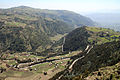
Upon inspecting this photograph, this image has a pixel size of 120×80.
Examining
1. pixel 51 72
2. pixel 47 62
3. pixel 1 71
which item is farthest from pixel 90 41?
pixel 1 71

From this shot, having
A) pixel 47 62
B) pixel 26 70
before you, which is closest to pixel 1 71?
pixel 26 70

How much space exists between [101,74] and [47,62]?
97.2 meters

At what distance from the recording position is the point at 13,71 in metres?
116

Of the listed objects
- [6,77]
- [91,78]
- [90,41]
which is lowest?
[6,77]

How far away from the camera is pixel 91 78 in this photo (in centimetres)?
4022

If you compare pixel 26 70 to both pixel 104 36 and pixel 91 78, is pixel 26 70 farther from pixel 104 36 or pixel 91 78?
pixel 104 36

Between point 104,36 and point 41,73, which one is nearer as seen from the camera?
point 41,73

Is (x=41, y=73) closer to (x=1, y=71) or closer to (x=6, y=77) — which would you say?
(x=6, y=77)

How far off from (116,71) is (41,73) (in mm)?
78776

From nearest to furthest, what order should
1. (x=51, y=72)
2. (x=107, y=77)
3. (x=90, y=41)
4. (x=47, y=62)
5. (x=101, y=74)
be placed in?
1. (x=107, y=77)
2. (x=101, y=74)
3. (x=51, y=72)
4. (x=47, y=62)
5. (x=90, y=41)

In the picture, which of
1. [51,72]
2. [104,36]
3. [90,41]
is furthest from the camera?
[104,36]

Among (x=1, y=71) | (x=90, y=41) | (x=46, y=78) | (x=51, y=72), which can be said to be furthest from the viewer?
(x=90, y=41)

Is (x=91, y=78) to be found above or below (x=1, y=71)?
above

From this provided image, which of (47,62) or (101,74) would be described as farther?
(47,62)
